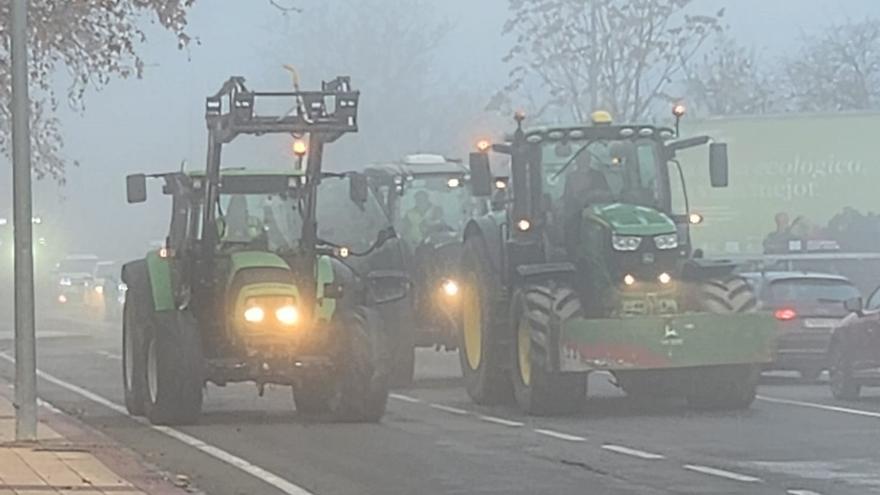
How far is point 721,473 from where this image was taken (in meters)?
15.3

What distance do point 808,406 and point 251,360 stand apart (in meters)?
6.18

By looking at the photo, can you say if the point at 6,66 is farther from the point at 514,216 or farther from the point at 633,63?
the point at 633,63

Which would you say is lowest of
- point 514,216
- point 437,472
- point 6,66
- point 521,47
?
point 437,472

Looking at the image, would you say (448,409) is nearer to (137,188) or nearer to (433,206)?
(137,188)

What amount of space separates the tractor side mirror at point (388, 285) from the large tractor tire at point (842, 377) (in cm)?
496

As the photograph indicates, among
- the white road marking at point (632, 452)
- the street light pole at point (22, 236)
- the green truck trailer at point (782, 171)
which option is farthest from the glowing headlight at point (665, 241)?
the green truck trailer at point (782, 171)

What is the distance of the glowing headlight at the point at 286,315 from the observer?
20.1 metres

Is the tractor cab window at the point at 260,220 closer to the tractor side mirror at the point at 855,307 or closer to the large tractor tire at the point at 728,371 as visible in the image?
the large tractor tire at the point at 728,371

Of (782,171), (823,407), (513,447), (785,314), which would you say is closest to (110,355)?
(785,314)

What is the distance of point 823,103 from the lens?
75750 millimetres

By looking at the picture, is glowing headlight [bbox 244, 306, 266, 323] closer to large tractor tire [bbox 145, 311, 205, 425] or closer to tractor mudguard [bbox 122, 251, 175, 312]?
large tractor tire [bbox 145, 311, 205, 425]

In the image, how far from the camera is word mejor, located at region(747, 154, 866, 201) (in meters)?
46.8

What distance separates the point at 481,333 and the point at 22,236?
7.14 m

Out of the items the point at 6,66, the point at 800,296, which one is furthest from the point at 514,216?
the point at 6,66
